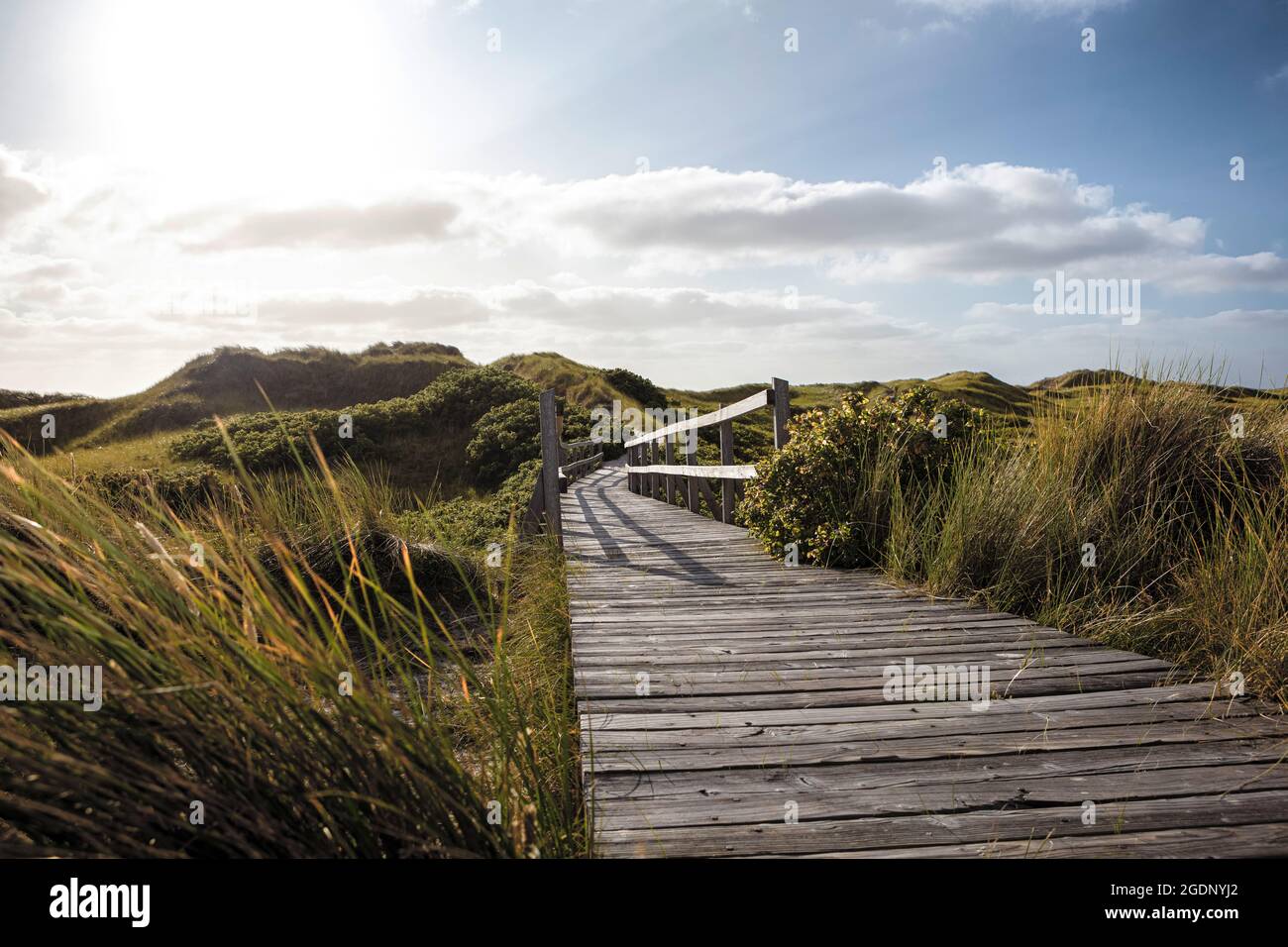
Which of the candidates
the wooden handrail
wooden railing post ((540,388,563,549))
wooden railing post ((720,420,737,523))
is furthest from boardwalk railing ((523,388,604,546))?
wooden railing post ((720,420,737,523))

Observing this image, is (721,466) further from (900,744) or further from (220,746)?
(220,746)

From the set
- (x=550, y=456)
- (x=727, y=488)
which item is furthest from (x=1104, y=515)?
(x=550, y=456)

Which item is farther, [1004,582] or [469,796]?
[1004,582]

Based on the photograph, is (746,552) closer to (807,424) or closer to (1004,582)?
(807,424)

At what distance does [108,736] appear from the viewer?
51.2 inches

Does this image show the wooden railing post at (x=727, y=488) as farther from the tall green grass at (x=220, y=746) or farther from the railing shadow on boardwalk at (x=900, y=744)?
the tall green grass at (x=220, y=746)

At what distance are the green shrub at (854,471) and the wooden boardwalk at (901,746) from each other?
4.54 ft

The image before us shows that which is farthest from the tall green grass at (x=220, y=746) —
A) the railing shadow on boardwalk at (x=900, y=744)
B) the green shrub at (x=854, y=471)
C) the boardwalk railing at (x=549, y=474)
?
the boardwalk railing at (x=549, y=474)

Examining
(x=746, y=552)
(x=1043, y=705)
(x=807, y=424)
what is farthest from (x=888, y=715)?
(x=807, y=424)

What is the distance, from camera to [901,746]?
226cm

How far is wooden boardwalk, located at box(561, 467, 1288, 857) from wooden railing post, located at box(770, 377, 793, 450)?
105 inches

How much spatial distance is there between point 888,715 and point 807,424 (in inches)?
153

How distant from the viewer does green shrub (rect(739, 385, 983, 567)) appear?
5258 millimetres

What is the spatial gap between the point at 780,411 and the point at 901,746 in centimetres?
427
